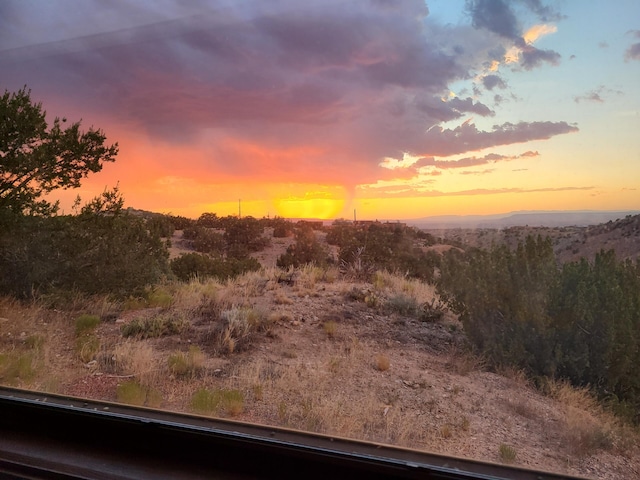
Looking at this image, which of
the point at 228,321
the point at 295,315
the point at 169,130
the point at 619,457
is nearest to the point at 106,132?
the point at 169,130

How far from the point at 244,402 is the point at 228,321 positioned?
99 centimetres

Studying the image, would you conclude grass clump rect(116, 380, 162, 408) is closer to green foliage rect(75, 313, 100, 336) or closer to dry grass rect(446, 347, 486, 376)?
green foliage rect(75, 313, 100, 336)

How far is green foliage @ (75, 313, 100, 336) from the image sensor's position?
2850mm

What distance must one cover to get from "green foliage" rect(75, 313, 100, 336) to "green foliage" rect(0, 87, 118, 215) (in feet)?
3.11

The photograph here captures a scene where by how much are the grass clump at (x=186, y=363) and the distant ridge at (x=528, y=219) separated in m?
1.34

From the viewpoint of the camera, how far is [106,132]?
282 cm

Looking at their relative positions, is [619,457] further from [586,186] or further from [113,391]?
[113,391]

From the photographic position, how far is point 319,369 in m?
2.51

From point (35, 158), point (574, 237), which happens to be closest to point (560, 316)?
point (574, 237)

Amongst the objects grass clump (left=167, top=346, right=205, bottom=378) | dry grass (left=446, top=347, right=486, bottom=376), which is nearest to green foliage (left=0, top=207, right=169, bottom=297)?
grass clump (left=167, top=346, right=205, bottom=378)

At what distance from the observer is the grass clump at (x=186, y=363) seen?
97.3 inches

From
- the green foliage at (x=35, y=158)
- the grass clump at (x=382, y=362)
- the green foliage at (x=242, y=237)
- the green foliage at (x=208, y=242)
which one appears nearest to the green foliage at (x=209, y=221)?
the green foliage at (x=242, y=237)

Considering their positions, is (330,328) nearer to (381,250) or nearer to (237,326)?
(237,326)

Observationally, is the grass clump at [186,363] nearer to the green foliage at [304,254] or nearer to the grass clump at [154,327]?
the grass clump at [154,327]
